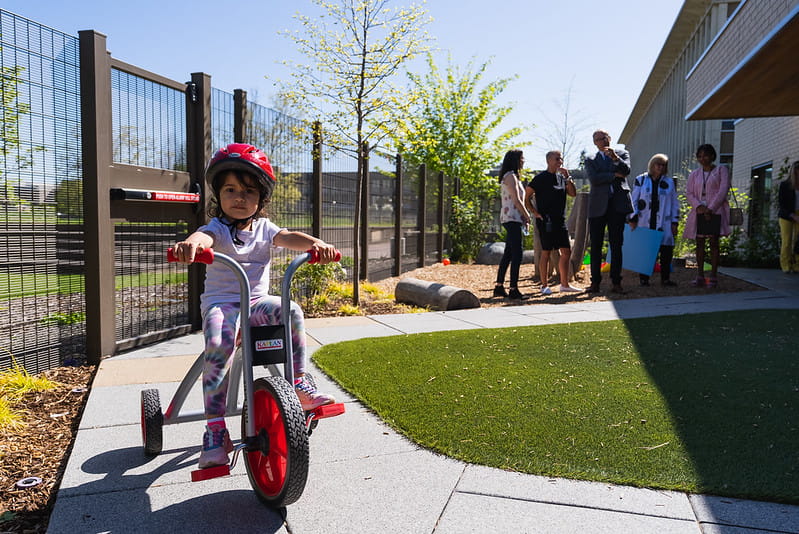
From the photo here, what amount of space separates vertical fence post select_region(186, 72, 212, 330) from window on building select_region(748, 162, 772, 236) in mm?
12805

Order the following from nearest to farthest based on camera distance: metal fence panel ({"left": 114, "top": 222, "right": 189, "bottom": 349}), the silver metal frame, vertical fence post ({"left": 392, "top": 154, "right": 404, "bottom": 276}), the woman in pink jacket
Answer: the silver metal frame, metal fence panel ({"left": 114, "top": 222, "right": 189, "bottom": 349}), the woman in pink jacket, vertical fence post ({"left": 392, "top": 154, "right": 404, "bottom": 276})

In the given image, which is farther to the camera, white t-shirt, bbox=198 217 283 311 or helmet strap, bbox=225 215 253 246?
helmet strap, bbox=225 215 253 246

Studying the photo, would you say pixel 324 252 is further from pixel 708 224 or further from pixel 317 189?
pixel 708 224

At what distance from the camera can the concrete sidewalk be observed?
8.71 ft

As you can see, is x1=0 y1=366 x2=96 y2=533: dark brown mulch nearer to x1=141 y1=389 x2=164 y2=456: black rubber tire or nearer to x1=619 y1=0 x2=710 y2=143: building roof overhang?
x1=141 y1=389 x2=164 y2=456: black rubber tire

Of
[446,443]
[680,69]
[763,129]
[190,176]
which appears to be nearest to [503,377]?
Answer: [446,443]

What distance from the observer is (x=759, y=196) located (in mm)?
16953

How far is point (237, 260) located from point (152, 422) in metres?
0.88

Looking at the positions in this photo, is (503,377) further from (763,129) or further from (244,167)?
(763,129)

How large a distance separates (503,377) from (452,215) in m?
12.8

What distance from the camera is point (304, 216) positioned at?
28.2 ft

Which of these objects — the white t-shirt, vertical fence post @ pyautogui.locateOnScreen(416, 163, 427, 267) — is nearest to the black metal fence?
the white t-shirt

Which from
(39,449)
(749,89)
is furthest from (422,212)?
(39,449)

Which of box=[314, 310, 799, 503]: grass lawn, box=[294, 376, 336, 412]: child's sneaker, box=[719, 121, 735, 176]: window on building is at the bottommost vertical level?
box=[314, 310, 799, 503]: grass lawn
